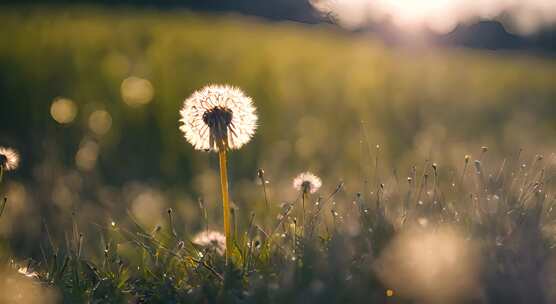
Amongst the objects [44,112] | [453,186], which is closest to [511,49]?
[44,112]

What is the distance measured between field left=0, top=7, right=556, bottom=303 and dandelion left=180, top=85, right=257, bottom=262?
0.69ft

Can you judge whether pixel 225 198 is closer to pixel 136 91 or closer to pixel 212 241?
pixel 212 241

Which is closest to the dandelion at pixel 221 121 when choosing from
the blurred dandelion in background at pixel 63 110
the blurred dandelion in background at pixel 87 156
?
the blurred dandelion in background at pixel 87 156

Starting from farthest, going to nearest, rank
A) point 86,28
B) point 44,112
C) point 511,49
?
point 511,49
point 86,28
point 44,112

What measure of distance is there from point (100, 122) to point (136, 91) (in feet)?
3.55

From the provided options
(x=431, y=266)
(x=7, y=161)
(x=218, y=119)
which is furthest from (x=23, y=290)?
(x=431, y=266)

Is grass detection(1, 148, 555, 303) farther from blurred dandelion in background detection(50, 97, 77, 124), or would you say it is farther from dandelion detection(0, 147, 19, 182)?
blurred dandelion in background detection(50, 97, 77, 124)

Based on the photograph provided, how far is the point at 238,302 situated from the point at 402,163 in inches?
239

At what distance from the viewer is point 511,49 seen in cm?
2773

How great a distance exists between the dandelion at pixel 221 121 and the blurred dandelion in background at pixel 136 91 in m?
7.27

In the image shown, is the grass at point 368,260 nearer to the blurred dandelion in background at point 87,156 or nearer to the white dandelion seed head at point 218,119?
the white dandelion seed head at point 218,119

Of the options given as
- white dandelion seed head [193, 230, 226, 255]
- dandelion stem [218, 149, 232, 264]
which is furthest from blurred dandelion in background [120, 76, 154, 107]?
dandelion stem [218, 149, 232, 264]

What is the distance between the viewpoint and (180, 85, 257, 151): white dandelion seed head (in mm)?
2852

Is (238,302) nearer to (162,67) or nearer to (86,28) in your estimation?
(162,67)
